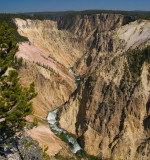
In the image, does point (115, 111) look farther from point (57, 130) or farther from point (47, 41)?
point (47, 41)

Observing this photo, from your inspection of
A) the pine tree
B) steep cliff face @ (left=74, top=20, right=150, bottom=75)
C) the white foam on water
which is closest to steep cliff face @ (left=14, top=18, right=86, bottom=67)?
steep cliff face @ (left=74, top=20, right=150, bottom=75)

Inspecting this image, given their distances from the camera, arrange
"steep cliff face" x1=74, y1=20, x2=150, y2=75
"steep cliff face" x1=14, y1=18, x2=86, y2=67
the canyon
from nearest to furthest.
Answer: the canyon, "steep cliff face" x1=74, y1=20, x2=150, y2=75, "steep cliff face" x1=14, y1=18, x2=86, y2=67

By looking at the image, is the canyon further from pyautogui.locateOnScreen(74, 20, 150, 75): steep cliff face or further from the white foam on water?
pyautogui.locateOnScreen(74, 20, 150, 75): steep cliff face

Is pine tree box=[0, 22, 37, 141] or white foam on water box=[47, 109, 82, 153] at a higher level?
pine tree box=[0, 22, 37, 141]

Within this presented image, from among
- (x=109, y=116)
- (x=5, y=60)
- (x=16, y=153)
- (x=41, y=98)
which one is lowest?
(x=41, y=98)

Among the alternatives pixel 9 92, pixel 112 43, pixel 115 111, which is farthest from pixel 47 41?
pixel 9 92

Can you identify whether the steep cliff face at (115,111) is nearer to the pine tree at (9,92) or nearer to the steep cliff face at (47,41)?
the pine tree at (9,92)

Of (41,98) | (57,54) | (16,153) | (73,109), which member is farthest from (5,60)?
(57,54)

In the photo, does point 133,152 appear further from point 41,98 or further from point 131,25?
point 131,25

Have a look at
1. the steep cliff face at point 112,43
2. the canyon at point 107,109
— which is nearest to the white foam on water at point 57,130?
the canyon at point 107,109
